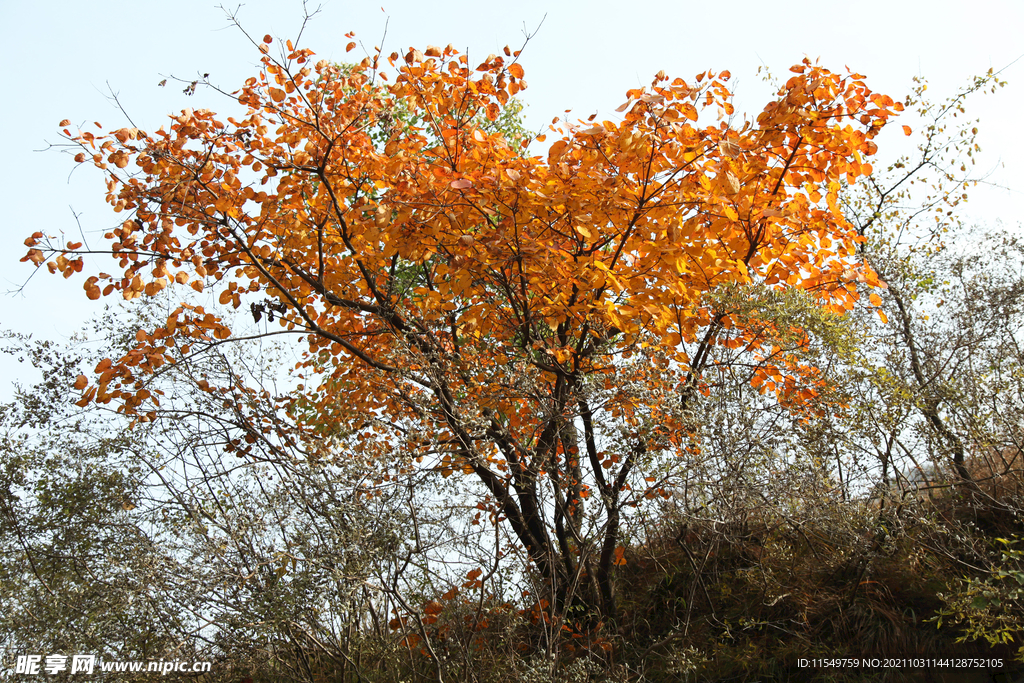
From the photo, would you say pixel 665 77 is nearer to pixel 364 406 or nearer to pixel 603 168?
pixel 603 168

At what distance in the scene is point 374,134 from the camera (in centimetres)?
695

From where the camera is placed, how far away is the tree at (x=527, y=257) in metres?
3.20

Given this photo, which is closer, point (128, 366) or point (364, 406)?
point (128, 366)

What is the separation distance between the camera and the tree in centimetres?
320

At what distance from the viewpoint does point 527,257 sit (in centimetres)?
335

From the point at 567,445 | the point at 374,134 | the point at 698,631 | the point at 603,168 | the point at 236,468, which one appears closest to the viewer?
the point at 603,168

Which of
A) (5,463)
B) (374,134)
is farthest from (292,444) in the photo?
(374,134)

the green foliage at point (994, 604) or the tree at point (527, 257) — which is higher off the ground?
the tree at point (527, 257)

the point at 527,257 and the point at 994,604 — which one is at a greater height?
the point at 527,257

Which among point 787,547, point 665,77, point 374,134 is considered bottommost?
point 787,547

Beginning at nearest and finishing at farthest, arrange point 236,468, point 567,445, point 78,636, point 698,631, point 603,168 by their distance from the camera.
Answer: point 603,168 < point 78,636 < point 236,468 < point 567,445 < point 698,631

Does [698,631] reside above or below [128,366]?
below

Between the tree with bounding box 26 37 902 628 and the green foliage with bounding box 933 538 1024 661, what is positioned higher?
the tree with bounding box 26 37 902 628

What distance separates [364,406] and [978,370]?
4200 millimetres
